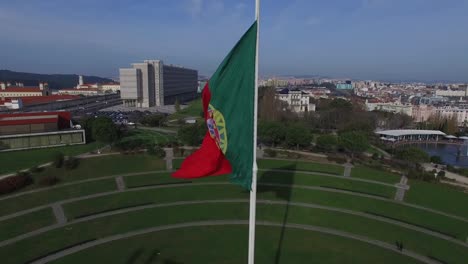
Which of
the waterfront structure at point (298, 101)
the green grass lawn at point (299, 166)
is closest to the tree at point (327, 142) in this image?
the green grass lawn at point (299, 166)

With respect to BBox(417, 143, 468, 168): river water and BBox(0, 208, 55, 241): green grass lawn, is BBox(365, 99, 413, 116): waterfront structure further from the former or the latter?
BBox(0, 208, 55, 241): green grass lawn

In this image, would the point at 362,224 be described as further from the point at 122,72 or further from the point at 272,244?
the point at 122,72

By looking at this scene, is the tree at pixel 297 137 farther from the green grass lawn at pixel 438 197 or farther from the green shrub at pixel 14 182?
the green shrub at pixel 14 182

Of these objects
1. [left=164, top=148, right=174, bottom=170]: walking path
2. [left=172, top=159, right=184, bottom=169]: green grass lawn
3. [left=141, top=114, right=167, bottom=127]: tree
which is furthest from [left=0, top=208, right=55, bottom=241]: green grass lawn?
[left=141, top=114, right=167, bottom=127]: tree

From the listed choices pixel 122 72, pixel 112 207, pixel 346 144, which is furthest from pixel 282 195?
pixel 122 72

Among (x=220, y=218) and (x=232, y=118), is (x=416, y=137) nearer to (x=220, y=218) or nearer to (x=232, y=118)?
(x=220, y=218)

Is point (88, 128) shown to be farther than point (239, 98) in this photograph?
Yes

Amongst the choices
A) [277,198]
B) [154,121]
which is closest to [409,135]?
[154,121]
